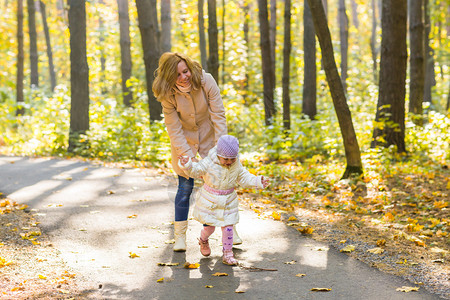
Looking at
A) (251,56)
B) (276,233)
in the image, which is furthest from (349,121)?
(251,56)

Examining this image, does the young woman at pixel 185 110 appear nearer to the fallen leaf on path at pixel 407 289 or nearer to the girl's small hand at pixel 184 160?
the girl's small hand at pixel 184 160

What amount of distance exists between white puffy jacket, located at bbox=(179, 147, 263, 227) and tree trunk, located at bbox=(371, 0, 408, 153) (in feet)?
22.3

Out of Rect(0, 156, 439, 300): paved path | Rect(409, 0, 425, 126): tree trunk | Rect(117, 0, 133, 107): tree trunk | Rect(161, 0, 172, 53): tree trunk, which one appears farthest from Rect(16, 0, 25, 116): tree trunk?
Rect(409, 0, 425, 126): tree trunk

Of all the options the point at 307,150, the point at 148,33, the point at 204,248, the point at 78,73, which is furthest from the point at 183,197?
the point at 78,73

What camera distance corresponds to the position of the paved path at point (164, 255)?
4227mm

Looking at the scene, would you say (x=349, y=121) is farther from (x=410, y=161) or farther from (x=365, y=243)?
(x=365, y=243)

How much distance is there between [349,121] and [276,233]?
3.65 m

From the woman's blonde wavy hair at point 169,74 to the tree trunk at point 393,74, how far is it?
22.4 feet

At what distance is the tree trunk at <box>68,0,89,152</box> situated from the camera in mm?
14258

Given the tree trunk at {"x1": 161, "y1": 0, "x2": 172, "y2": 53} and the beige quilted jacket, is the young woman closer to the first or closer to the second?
the beige quilted jacket

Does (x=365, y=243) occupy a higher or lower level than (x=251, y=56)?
lower

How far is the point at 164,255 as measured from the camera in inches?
207

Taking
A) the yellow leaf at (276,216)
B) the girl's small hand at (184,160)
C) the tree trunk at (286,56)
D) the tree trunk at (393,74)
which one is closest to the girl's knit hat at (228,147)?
the girl's small hand at (184,160)

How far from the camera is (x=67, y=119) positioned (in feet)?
54.7
